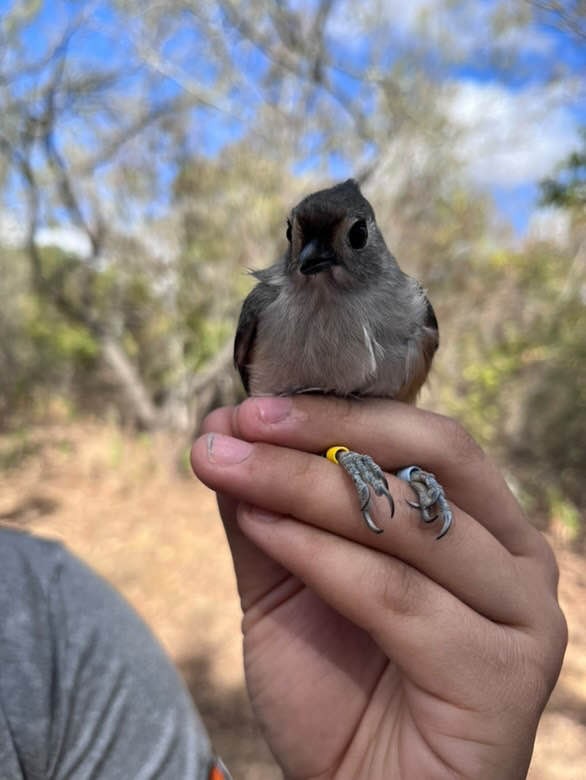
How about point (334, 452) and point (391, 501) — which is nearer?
point (391, 501)

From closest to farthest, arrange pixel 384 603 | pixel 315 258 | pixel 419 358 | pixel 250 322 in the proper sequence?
pixel 384 603 → pixel 315 258 → pixel 419 358 → pixel 250 322

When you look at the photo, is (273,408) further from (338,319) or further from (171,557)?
(171,557)

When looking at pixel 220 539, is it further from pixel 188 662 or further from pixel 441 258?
pixel 441 258

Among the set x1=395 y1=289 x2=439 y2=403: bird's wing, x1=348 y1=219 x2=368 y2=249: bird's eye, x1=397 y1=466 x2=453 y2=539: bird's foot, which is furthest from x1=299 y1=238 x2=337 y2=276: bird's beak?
x1=397 y1=466 x2=453 y2=539: bird's foot

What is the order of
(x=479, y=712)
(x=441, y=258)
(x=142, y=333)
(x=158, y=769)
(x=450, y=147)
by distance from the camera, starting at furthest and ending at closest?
(x=142, y=333), (x=441, y=258), (x=450, y=147), (x=158, y=769), (x=479, y=712)

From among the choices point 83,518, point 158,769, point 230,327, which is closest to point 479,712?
point 158,769

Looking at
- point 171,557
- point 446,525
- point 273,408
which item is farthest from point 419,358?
point 171,557
